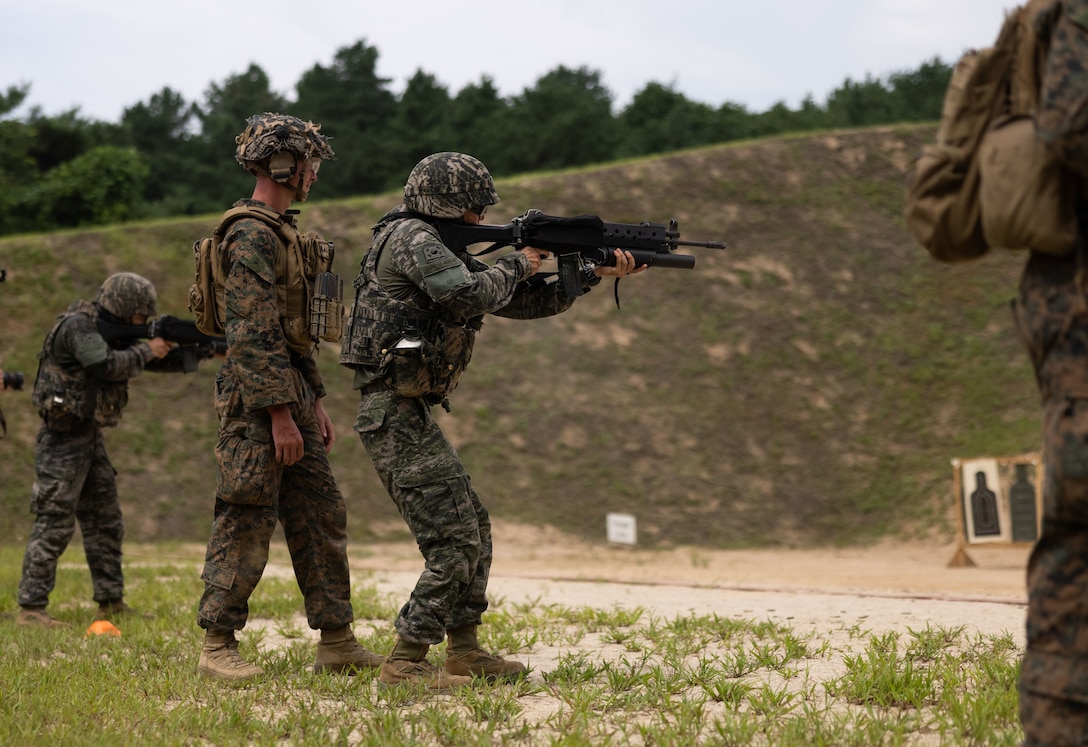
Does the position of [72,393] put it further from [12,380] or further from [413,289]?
[413,289]

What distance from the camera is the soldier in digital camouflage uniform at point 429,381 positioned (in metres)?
4.67

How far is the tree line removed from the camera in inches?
1137

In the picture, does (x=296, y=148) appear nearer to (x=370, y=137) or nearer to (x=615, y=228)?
(x=615, y=228)

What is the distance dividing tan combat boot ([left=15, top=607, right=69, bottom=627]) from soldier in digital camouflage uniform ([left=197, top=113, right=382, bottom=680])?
275 centimetres

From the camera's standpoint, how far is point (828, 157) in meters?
23.6

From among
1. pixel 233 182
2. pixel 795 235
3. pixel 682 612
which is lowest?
pixel 682 612

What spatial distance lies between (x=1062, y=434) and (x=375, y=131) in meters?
35.7

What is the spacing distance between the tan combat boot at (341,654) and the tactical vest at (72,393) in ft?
10.9

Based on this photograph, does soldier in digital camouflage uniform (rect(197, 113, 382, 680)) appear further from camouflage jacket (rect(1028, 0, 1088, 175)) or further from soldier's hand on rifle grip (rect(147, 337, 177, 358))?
camouflage jacket (rect(1028, 0, 1088, 175))

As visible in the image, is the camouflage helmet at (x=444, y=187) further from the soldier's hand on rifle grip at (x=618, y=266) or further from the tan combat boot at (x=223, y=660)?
the tan combat boot at (x=223, y=660)

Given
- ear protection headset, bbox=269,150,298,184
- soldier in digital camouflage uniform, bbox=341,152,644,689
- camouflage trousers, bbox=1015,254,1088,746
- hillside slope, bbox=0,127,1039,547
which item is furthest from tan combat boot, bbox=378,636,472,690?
hillside slope, bbox=0,127,1039,547

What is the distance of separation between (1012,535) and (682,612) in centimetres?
712

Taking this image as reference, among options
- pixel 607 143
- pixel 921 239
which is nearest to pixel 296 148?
pixel 921 239

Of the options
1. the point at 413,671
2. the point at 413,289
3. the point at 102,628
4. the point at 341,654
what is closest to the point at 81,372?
the point at 102,628
